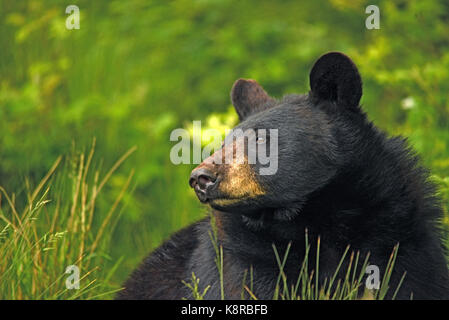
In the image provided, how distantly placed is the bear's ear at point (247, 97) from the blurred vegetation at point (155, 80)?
86 cm

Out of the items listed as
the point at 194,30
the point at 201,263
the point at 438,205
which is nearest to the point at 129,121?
the point at 194,30

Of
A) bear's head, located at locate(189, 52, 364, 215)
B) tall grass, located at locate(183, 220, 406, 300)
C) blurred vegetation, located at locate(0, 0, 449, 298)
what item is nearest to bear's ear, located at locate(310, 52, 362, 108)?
bear's head, located at locate(189, 52, 364, 215)

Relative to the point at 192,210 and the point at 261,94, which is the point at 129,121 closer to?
the point at 192,210

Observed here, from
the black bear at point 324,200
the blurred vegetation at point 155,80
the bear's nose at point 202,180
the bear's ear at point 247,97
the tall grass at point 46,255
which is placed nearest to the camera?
the bear's nose at point 202,180

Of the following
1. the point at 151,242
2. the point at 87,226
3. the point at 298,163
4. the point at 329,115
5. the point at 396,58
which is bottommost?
the point at 151,242

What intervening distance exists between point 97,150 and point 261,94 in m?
2.72

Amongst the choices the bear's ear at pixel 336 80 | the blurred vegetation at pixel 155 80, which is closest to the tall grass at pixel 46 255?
the blurred vegetation at pixel 155 80

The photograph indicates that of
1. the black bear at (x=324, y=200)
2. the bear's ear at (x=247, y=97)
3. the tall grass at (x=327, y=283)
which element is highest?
the bear's ear at (x=247, y=97)

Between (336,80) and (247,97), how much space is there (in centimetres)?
64

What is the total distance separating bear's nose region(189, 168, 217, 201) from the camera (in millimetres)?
3213

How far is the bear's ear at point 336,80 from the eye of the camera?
3.54m

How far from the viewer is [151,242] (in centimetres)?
601

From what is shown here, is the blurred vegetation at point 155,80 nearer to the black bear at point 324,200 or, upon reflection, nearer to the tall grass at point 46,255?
the tall grass at point 46,255

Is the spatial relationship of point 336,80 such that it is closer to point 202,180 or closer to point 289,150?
point 289,150
